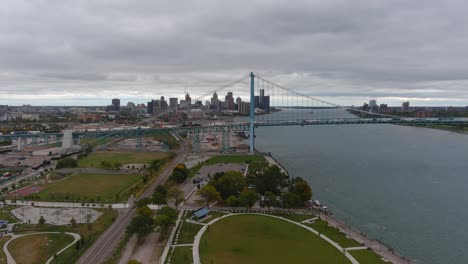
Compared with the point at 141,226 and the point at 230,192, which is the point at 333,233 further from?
the point at 141,226

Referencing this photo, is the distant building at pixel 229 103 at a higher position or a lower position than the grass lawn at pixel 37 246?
higher

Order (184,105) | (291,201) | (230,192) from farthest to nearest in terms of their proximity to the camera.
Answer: (184,105), (230,192), (291,201)

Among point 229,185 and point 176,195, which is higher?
point 229,185

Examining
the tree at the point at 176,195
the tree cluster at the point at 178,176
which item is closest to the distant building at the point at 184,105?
the tree cluster at the point at 178,176

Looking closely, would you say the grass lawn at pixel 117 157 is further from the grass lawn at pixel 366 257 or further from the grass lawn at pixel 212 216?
the grass lawn at pixel 366 257

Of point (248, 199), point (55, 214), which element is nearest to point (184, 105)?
point (55, 214)

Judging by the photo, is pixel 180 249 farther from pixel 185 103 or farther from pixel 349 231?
pixel 185 103

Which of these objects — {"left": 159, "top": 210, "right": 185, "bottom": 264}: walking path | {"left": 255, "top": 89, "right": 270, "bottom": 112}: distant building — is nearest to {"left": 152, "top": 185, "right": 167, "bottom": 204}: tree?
{"left": 159, "top": 210, "right": 185, "bottom": 264}: walking path
